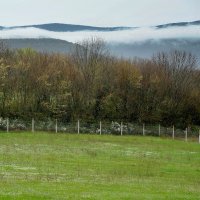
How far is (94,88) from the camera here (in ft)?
293

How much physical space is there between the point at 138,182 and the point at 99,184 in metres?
3.20

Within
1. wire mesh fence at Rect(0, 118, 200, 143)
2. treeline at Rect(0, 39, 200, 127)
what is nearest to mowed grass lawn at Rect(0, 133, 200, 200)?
wire mesh fence at Rect(0, 118, 200, 143)

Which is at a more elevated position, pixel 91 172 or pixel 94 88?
pixel 91 172

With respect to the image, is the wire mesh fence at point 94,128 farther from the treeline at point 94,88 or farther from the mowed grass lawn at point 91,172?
the mowed grass lawn at point 91,172

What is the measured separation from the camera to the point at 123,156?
46500mm

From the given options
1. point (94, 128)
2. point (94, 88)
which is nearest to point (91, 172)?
point (94, 128)

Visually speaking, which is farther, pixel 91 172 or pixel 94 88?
pixel 94 88

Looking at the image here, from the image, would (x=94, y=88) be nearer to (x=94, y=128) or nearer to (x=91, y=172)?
(x=94, y=128)

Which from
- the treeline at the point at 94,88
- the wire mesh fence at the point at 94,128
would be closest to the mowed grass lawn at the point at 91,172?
the wire mesh fence at the point at 94,128

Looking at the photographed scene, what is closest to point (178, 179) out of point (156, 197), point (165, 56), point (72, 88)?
point (156, 197)

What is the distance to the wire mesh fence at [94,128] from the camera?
240 feet

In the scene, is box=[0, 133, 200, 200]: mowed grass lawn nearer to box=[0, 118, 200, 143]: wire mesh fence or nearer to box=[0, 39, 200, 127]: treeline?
box=[0, 118, 200, 143]: wire mesh fence

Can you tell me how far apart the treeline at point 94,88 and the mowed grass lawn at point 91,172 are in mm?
22613

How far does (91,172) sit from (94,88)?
55637 millimetres
